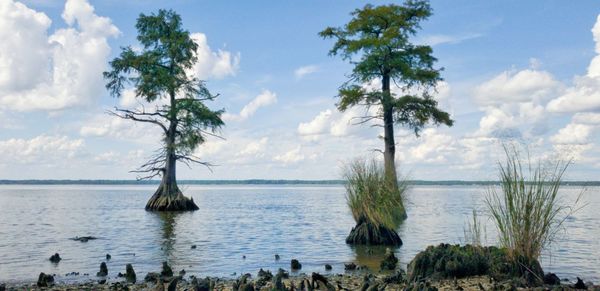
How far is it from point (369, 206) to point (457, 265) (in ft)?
20.9

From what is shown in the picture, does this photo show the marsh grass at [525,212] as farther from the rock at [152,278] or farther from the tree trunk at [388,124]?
the tree trunk at [388,124]

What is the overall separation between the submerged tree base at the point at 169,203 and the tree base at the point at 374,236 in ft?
74.0

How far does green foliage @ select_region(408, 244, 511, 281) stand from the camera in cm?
1076

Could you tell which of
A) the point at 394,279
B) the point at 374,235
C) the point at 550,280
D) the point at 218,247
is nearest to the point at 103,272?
the point at 218,247

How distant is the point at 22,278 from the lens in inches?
489

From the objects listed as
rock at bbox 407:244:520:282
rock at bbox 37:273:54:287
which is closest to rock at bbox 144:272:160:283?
rock at bbox 37:273:54:287

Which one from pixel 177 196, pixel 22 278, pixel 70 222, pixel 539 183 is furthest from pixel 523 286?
pixel 177 196

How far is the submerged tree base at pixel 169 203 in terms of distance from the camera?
37781 mm

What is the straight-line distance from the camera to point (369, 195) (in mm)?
17219

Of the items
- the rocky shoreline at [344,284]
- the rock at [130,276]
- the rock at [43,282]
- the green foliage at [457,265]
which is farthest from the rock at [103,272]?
the green foliage at [457,265]

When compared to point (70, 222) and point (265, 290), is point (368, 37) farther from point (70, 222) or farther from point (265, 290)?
point (265, 290)

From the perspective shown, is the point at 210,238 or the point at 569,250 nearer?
the point at 569,250

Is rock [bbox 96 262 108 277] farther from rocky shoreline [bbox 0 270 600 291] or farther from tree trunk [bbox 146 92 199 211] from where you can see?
tree trunk [bbox 146 92 199 211]

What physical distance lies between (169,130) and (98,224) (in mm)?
11602
